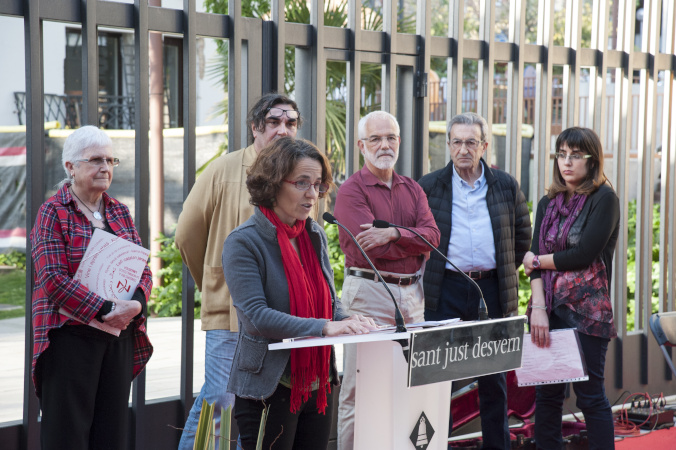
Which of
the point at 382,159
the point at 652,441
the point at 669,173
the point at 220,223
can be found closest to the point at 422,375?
the point at 220,223

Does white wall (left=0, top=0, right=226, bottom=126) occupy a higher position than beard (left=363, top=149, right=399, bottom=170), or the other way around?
white wall (left=0, top=0, right=226, bottom=126)

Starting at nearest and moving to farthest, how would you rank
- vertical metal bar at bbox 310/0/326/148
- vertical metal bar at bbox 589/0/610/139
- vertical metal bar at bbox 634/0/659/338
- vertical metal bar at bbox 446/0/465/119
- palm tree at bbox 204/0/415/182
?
vertical metal bar at bbox 310/0/326/148 → vertical metal bar at bbox 446/0/465/119 → vertical metal bar at bbox 589/0/610/139 → vertical metal bar at bbox 634/0/659/338 → palm tree at bbox 204/0/415/182

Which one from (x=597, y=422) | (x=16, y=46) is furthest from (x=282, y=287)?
(x=16, y=46)

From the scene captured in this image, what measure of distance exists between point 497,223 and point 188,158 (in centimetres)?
154

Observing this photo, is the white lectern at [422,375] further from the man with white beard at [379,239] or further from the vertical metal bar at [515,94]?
the vertical metal bar at [515,94]

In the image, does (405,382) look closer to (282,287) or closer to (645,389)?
(282,287)

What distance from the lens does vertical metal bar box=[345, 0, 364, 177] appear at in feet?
14.4

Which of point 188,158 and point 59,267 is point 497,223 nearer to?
point 188,158

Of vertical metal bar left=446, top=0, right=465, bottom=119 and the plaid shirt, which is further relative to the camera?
vertical metal bar left=446, top=0, right=465, bottom=119

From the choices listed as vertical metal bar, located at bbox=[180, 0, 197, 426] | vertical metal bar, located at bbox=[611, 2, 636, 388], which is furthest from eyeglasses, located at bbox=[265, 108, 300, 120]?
vertical metal bar, located at bbox=[611, 2, 636, 388]

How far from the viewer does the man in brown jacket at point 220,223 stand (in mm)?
3369

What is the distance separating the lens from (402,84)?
4.66 meters

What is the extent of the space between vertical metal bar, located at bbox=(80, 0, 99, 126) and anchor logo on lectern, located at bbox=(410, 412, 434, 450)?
200 centimetres

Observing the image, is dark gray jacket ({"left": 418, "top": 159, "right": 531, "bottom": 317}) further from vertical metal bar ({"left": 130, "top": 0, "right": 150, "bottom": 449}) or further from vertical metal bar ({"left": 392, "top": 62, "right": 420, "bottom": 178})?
vertical metal bar ({"left": 130, "top": 0, "right": 150, "bottom": 449})
